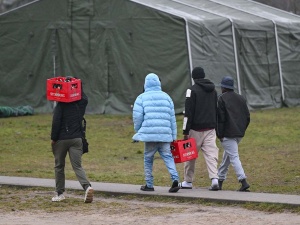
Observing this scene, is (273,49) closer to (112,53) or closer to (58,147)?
(112,53)

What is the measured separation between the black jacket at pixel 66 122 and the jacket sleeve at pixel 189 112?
5.37 ft

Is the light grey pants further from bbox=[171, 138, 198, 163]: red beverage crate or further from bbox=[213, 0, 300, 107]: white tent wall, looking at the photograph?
bbox=[213, 0, 300, 107]: white tent wall

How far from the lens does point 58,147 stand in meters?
13.2

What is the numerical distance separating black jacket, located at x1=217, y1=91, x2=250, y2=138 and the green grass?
1.00 metres

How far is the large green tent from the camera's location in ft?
94.0

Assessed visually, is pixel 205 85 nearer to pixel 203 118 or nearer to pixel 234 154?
pixel 203 118

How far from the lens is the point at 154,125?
13594 millimetres

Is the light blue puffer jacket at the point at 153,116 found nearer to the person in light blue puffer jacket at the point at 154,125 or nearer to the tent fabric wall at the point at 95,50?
the person in light blue puffer jacket at the point at 154,125

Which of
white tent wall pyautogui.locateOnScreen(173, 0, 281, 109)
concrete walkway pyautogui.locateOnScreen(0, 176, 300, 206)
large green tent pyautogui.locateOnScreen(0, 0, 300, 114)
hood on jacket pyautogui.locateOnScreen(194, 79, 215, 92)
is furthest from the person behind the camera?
white tent wall pyautogui.locateOnScreen(173, 0, 281, 109)

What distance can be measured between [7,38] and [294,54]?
9511 mm

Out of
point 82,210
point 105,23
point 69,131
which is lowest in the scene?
point 82,210

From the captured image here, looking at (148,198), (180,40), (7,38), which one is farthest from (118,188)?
(7,38)

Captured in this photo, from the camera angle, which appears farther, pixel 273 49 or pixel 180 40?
pixel 273 49

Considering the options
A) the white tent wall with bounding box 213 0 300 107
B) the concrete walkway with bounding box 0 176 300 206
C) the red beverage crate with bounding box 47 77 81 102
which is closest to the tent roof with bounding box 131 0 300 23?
the white tent wall with bounding box 213 0 300 107
